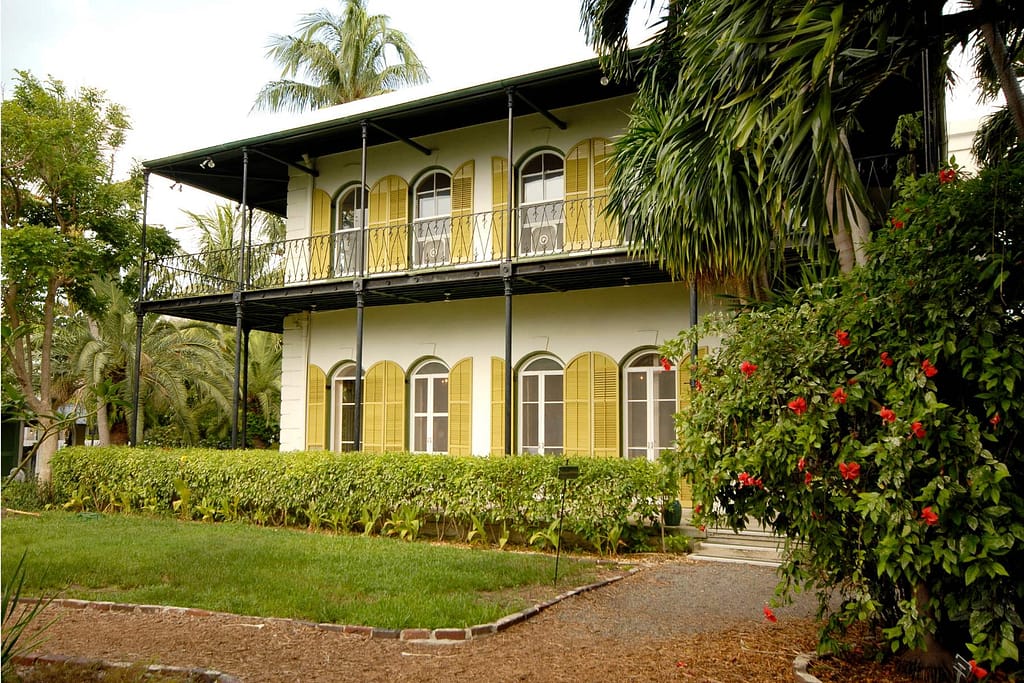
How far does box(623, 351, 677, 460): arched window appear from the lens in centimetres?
1120

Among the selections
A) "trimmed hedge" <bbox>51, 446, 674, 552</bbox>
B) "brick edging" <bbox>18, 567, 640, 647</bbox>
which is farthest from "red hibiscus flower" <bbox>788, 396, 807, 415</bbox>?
"trimmed hedge" <bbox>51, 446, 674, 552</bbox>

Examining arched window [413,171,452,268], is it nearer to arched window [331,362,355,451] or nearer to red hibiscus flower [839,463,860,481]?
arched window [331,362,355,451]

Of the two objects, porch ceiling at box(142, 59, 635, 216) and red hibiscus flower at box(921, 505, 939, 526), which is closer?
red hibiscus flower at box(921, 505, 939, 526)

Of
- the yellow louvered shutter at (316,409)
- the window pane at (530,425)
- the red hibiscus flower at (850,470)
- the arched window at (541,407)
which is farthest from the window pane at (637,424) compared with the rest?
the red hibiscus flower at (850,470)

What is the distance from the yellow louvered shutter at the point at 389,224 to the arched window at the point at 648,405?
14.4 feet

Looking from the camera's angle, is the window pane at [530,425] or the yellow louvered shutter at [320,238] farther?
the yellow louvered shutter at [320,238]

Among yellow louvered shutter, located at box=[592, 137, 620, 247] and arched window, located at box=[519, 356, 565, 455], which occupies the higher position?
yellow louvered shutter, located at box=[592, 137, 620, 247]

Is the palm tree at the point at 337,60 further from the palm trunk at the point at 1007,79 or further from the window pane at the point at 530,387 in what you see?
the palm trunk at the point at 1007,79

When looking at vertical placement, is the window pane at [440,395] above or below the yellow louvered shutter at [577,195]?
below

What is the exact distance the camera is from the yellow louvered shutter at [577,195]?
1165 centimetres

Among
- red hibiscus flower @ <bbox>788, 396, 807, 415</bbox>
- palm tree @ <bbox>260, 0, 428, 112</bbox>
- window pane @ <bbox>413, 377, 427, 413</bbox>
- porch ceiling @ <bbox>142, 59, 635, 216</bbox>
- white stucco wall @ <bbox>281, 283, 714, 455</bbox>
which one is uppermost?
palm tree @ <bbox>260, 0, 428, 112</bbox>

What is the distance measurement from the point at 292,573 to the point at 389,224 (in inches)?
302

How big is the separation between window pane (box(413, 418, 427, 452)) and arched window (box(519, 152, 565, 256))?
11.4 ft

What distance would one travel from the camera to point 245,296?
42.9ft
